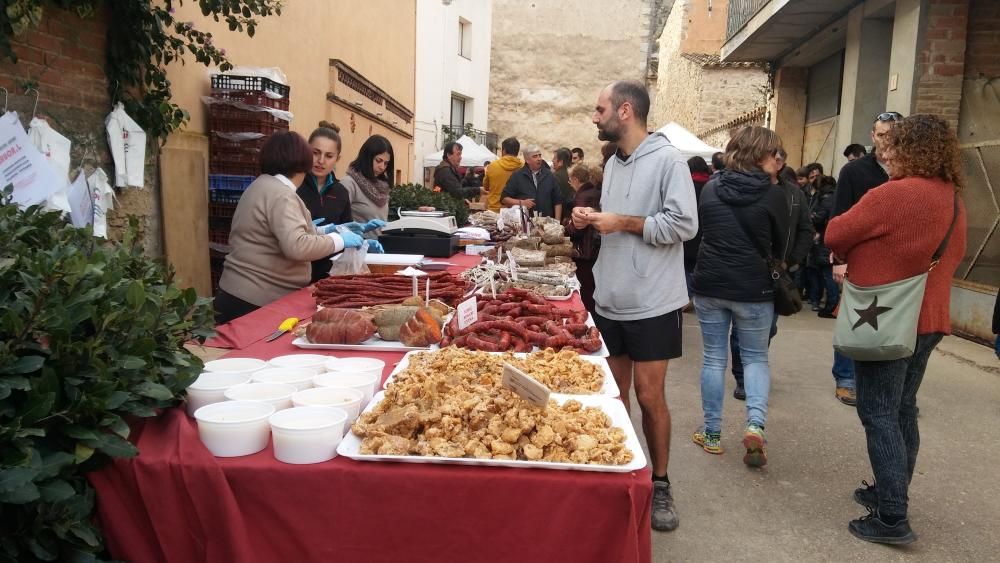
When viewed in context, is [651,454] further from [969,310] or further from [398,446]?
[969,310]

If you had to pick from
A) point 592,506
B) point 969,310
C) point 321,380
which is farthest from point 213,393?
point 969,310

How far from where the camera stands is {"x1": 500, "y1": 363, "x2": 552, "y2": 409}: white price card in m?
1.96

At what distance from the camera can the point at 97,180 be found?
4.99 metres

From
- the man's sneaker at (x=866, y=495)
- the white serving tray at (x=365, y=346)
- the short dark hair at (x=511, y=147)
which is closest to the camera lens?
the white serving tray at (x=365, y=346)

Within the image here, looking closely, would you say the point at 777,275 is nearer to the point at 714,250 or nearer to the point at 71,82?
the point at 714,250

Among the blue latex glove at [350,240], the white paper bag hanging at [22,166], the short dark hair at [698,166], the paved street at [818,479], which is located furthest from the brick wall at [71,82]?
the short dark hair at [698,166]

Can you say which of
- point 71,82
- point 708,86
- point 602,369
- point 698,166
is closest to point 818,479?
point 602,369

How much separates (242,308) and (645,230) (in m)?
2.29

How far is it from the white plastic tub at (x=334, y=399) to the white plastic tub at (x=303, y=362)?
11.1 inches

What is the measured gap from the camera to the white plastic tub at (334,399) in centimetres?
205

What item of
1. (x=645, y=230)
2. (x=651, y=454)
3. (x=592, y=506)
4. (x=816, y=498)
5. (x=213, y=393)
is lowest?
(x=816, y=498)

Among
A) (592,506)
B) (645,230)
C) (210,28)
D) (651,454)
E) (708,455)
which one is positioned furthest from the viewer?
(210,28)

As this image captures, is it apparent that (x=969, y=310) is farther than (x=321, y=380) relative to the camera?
Yes

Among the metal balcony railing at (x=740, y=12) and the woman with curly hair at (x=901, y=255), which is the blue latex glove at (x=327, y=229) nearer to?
the woman with curly hair at (x=901, y=255)
